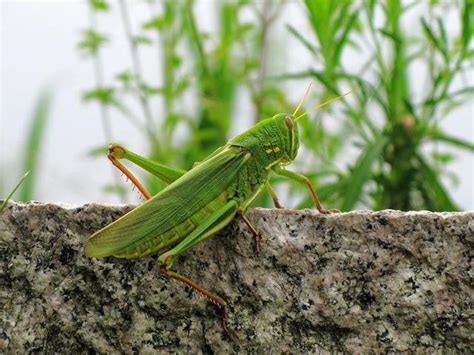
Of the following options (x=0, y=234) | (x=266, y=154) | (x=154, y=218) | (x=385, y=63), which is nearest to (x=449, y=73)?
(x=385, y=63)

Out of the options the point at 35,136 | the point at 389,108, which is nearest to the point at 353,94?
the point at 389,108

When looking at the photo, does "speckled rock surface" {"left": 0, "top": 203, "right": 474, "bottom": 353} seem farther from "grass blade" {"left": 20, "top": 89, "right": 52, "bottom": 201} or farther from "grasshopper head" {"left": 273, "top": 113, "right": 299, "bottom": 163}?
"grass blade" {"left": 20, "top": 89, "right": 52, "bottom": 201}

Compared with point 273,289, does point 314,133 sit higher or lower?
higher

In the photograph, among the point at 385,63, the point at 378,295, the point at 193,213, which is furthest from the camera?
the point at 385,63

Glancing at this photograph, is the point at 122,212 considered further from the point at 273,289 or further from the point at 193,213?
the point at 273,289

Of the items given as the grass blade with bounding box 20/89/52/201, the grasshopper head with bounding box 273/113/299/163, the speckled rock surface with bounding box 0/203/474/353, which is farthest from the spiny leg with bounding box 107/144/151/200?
the grass blade with bounding box 20/89/52/201

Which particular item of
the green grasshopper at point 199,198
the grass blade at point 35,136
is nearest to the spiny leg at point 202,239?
the green grasshopper at point 199,198
